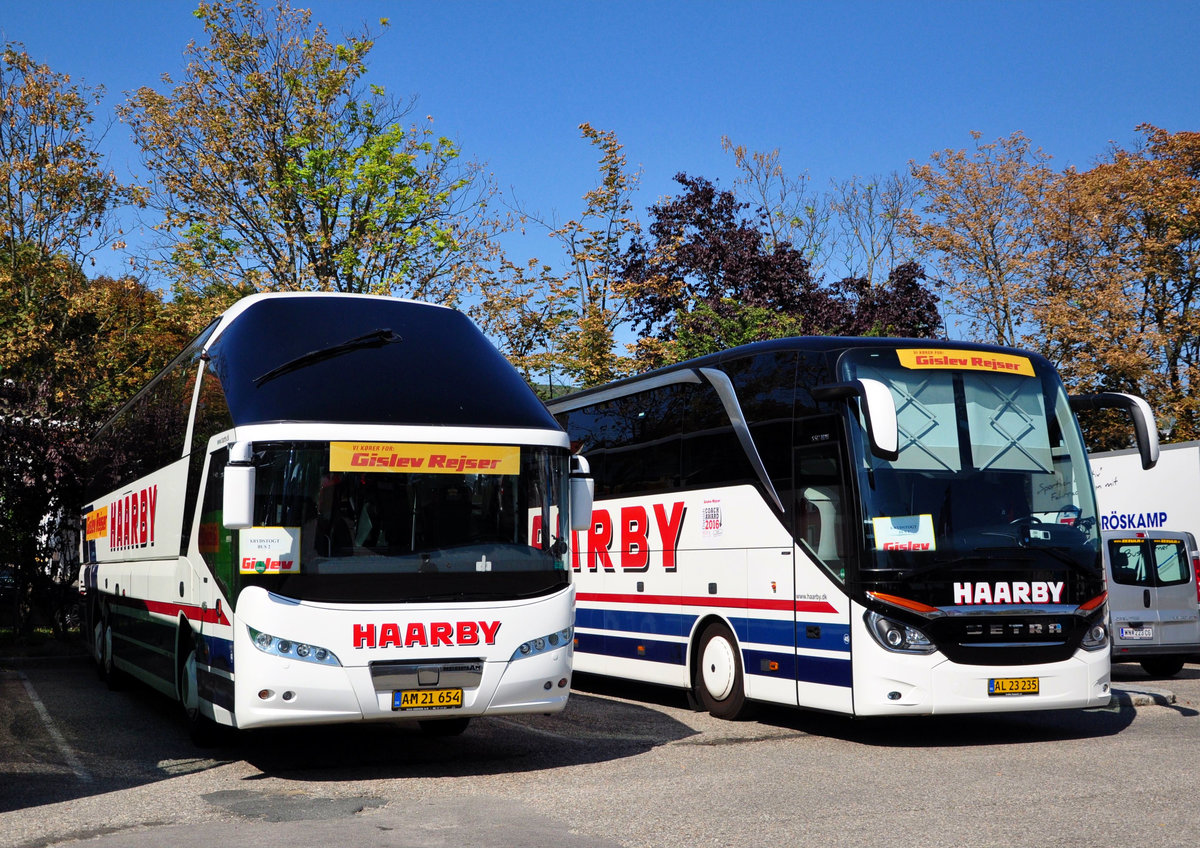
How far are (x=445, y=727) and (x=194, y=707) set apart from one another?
7.53 feet

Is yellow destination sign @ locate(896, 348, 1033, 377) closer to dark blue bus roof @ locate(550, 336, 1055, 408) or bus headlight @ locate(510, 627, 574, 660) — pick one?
dark blue bus roof @ locate(550, 336, 1055, 408)

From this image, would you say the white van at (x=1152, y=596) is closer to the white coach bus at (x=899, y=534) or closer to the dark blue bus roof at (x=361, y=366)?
the white coach bus at (x=899, y=534)

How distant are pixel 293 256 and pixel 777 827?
2160 centimetres

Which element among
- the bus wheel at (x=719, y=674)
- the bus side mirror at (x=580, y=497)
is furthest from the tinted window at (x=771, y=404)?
the bus side mirror at (x=580, y=497)

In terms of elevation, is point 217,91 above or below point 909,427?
above

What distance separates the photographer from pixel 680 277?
1331 inches

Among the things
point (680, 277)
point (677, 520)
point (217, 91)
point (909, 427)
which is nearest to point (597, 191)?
point (680, 277)

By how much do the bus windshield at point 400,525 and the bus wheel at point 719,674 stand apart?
324 cm

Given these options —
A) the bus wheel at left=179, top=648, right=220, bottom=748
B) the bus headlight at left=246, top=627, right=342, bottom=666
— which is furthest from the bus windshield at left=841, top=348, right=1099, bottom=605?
the bus wheel at left=179, top=648, right=220, bottom=748

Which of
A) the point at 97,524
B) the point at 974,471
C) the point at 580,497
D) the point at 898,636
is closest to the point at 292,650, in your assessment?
the point at 580,497

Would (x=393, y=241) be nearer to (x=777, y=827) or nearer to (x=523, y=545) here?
(x=523, y=545)

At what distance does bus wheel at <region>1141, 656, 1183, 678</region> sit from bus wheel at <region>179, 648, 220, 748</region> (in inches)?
528

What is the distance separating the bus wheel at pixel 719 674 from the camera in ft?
40.7

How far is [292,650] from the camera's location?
888 cm
